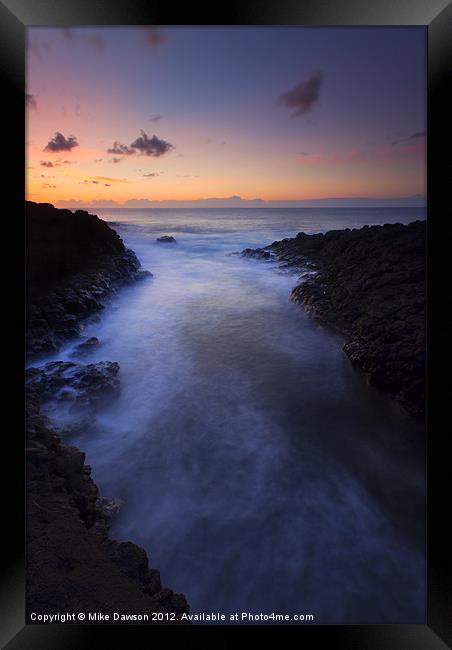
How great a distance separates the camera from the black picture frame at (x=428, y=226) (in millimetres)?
1849

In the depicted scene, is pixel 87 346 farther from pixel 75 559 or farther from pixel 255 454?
pixel 75 559

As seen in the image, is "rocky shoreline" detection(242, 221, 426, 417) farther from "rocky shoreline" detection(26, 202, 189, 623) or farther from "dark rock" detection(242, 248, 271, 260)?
"rocky shoreline" detection(26, 202, 189, 623)

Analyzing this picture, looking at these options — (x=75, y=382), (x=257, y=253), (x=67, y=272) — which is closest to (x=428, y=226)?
(x=75, y=382)

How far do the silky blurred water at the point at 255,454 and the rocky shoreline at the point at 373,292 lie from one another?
0.20m

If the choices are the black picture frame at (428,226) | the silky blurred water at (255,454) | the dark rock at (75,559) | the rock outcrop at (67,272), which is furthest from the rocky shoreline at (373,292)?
the dark rock at (75,559)

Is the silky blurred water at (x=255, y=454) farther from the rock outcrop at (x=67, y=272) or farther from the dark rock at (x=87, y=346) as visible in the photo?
the rock outcrop at (x=67, y=272)

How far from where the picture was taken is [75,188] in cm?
317

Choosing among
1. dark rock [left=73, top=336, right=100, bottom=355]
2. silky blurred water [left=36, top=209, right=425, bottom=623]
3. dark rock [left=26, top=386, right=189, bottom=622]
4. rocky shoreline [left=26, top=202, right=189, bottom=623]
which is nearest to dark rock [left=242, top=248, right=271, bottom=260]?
silky blurred water [left=36, top=209, right=425, bottom=623]

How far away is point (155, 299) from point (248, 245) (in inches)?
77.5

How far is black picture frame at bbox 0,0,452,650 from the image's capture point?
6.07 ft

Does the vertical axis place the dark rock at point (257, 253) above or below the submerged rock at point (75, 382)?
above

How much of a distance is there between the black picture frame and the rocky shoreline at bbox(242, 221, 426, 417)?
2.66 feet

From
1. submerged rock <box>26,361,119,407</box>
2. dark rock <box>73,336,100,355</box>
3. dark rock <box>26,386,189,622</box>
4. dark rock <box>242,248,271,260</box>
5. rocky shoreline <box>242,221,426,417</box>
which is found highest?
dark rock <box>242,248,271,260</box>

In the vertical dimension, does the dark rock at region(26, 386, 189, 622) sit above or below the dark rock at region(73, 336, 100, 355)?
below
